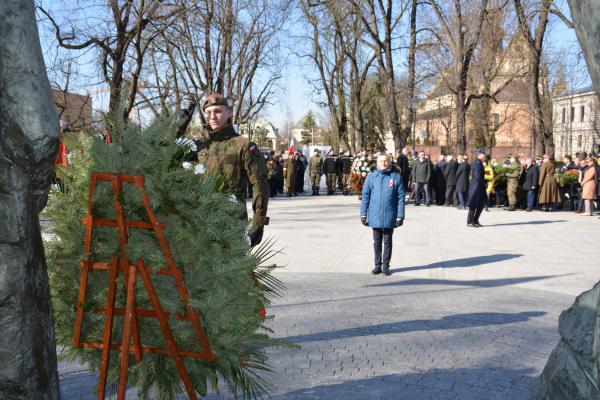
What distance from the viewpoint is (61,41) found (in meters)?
11.6

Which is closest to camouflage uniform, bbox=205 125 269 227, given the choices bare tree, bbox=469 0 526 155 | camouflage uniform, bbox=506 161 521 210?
camouflage uniform, bbox=506 161 521 210

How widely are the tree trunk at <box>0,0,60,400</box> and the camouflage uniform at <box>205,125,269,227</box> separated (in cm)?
284

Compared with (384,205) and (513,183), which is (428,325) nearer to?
(384,205)

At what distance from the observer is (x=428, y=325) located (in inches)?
237

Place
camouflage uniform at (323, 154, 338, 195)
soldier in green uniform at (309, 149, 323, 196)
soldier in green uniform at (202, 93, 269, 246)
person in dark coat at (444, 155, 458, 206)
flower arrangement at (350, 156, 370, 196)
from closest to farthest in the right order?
1. soldier in green uniform at (202, 93, 269, 246)
2. person in dark coat at (444, 155, 458, 206)
3. flower arrangement at (350, 156, 370, 196)
4. camouflage uniform at (323, 154, 338, 195)
5. soldier in green uniform at (309, 149, 323, 196)

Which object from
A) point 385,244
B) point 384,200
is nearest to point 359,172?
point 385,244

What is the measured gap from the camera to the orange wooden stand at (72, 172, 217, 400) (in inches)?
118

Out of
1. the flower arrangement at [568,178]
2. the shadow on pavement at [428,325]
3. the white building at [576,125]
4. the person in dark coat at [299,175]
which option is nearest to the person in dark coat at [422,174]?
the flower arrangement at [568,178]

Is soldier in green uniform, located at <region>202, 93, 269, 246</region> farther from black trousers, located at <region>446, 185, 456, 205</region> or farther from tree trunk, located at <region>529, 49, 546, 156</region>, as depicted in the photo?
tree trunk, located at <region>529, 49, 546, 156</region>

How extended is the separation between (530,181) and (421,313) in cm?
1491

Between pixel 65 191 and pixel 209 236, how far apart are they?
78cm

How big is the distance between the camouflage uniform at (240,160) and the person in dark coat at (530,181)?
1649 centimetres

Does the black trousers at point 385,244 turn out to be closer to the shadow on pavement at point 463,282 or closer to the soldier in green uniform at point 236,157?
the shadow on pavement at point 463,282

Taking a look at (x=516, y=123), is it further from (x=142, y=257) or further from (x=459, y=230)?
(x=142, y=257)
